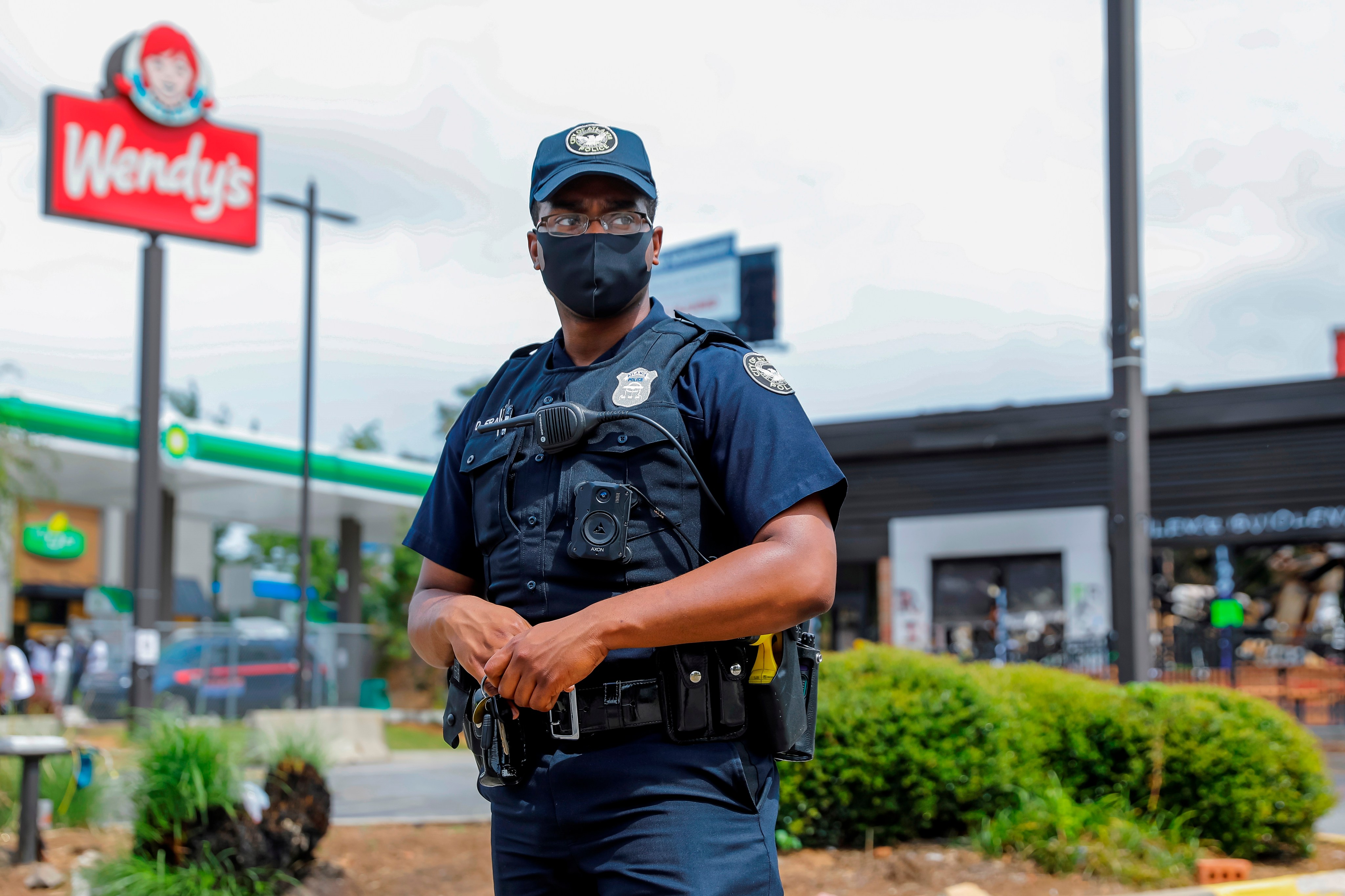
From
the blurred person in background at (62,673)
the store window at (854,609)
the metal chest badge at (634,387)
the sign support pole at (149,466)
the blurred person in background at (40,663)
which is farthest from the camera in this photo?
the blurred person in background at (40,663)

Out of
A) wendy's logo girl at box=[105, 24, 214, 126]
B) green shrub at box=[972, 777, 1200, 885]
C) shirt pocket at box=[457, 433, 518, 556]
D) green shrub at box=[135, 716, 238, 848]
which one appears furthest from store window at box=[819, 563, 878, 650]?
shirt pocket at box=[457, 433, 518, 556]

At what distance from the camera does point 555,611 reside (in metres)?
2.27

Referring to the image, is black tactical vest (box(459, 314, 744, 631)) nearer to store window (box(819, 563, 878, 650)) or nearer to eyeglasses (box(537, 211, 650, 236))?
eyeglasses (box(537, 211, 650, 236))

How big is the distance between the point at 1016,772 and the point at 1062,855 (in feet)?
2.30

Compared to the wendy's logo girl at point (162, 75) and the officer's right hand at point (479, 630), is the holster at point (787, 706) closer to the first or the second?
the officer's right hand at point (479, 630)

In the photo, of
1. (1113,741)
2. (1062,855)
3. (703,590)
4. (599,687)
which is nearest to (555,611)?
(599,687)

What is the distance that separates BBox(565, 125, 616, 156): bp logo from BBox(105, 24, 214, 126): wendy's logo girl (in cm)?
1939

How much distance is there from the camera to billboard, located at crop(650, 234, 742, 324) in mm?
23969

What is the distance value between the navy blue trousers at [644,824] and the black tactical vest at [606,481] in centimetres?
21

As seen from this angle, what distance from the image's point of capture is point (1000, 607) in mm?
21531

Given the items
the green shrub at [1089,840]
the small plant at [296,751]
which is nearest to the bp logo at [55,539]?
the small plant at [296,751]

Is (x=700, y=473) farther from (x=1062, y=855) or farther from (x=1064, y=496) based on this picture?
(x=1064, y=496)

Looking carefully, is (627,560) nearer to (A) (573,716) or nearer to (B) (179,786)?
(A) (573,716)

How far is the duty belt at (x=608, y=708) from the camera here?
2.19 meters
